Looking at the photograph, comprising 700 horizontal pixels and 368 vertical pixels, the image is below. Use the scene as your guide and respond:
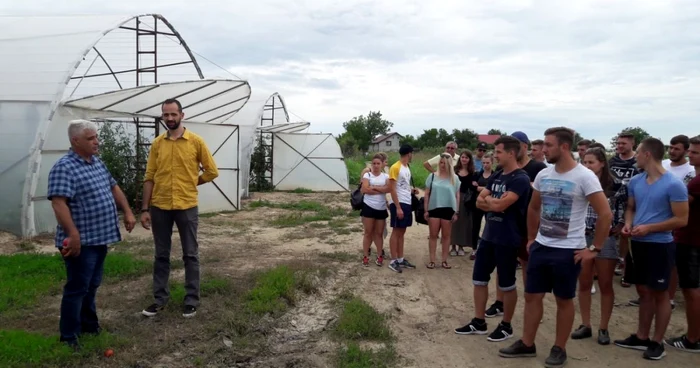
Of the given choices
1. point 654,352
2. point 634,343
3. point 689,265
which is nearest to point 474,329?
point 634,343

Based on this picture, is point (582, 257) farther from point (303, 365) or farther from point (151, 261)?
point (151, 261)

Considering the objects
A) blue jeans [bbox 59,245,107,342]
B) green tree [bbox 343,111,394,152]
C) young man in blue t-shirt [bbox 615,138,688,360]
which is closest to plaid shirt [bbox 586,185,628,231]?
young man in blue t-shirt [bbox 615,138,688,360]

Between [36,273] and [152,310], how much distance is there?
240 cm

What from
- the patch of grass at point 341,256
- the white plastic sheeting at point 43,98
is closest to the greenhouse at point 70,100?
the white plastic sheeting at point 43,98

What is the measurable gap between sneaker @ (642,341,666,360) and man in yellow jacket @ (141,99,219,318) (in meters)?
4.10

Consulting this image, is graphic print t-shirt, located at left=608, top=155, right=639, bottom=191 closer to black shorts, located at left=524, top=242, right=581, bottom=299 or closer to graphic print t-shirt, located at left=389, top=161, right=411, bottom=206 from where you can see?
black shorts, located at left=524, top=242, right=581, bottom=299

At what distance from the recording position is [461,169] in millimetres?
7812

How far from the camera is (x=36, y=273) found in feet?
21.2

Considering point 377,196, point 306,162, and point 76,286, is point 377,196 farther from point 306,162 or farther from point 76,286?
point 306,162

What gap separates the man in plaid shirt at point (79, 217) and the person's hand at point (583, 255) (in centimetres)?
365

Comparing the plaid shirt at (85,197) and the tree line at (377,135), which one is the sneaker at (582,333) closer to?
the plaid shirt at (85,197)

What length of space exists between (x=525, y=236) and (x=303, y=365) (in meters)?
2.26

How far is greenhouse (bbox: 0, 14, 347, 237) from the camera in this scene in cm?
897

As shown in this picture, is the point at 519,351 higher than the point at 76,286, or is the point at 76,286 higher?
the point at 76,286
